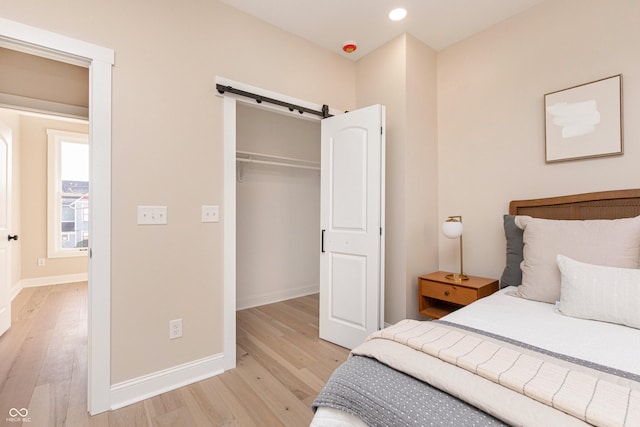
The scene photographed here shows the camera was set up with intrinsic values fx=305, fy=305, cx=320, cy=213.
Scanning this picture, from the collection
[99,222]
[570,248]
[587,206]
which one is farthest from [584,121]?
[99,222]

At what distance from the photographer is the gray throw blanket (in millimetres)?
780

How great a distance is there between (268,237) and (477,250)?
2423 millimetres

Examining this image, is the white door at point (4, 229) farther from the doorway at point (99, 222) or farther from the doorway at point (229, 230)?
the doorway at point (229, 230)

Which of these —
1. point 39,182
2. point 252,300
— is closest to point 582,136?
point 252,300

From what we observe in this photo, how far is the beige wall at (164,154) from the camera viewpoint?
186 centimetres

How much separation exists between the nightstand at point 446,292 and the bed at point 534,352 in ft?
1.10

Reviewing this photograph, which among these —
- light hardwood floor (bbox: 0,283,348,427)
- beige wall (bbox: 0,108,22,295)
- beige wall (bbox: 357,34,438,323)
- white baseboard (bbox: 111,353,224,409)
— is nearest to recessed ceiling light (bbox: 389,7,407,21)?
beige wall (bbox: 357,34,438,323)

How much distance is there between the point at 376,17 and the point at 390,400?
271 cm

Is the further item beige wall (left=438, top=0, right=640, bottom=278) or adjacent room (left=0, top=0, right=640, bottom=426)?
beige wall (left=438, top=0, right=640, bottom=278)

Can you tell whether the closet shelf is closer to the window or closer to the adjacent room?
the adjacent room

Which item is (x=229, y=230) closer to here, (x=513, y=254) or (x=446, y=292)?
(x=446, y=292)

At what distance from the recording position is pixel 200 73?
2.17 m

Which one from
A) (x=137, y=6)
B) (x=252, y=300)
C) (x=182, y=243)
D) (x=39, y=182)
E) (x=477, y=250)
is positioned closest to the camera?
(x=137, y=6)

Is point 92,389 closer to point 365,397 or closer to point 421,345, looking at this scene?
point 365,397
